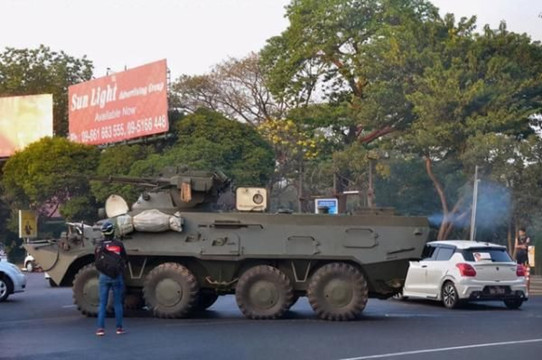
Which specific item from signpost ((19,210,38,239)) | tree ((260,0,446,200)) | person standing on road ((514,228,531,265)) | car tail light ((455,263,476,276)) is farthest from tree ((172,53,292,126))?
car tail light ((455,263,476,276))

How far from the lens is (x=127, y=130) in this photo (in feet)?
178

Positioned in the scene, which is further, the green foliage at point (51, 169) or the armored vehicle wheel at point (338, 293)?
the green foliage at point (51, 169)

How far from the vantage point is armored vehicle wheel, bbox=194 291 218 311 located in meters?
19.4

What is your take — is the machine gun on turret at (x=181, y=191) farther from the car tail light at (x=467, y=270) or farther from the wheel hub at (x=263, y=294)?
the car tail light at (x=467, y=270)

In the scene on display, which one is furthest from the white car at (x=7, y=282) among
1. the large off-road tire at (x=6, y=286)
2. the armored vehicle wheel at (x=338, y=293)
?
the armored vehicle wheel at (x=338, y=293)

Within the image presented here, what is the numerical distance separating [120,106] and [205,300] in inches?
1401

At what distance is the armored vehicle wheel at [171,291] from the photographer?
1792cm

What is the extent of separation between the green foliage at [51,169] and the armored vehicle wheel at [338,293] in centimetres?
3569

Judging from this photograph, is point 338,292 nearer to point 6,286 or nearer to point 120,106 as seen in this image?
point 6,286

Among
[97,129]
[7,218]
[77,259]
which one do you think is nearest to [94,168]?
[97,129]

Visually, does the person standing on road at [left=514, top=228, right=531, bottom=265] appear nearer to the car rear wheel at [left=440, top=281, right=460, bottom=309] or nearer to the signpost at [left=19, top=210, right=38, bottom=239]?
the car rear wheel at [left=440, top=281, right=460, bottom=309]

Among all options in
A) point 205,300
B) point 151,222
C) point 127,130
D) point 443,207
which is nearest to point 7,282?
point 205,300

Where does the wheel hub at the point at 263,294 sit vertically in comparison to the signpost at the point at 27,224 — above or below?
below

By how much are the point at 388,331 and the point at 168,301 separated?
3945 mm
